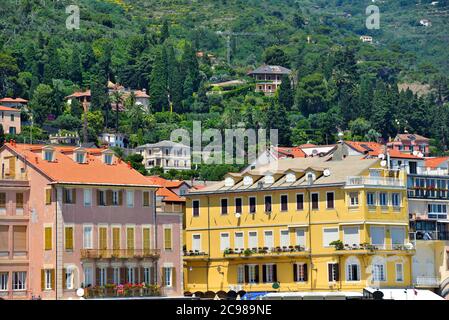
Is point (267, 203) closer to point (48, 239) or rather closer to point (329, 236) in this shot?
point (329, 236)

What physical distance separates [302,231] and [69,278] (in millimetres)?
17078

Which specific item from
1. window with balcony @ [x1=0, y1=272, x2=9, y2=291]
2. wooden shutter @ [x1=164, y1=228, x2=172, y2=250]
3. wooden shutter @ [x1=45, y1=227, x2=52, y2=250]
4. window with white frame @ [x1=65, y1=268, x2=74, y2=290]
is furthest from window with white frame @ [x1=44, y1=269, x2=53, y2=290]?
wooden shutter @ [x1=164, y1=228, x2=172, y2=250]

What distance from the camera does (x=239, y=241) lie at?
79812 mm

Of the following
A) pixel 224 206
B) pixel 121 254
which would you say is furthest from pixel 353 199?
pixel 121 254

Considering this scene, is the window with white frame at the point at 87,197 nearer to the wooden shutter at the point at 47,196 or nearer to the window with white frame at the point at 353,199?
the wooden shutter at the point at 47,196

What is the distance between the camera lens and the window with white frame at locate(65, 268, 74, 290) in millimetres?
64562

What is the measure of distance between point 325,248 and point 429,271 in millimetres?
8474

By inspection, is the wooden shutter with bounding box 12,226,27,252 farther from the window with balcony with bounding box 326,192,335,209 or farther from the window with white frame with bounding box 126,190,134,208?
the window with balcony with bounding box 326,192,335,209

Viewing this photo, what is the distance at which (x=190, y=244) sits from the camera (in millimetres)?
81875

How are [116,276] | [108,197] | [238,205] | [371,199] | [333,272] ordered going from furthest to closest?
[238,205] → [371,199] → [333,272] → [108,197] → [116,276]

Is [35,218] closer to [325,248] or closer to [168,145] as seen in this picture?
[325,248]

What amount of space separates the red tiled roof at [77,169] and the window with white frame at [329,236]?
1007cm

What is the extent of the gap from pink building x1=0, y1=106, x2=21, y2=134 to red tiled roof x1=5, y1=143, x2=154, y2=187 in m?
101
